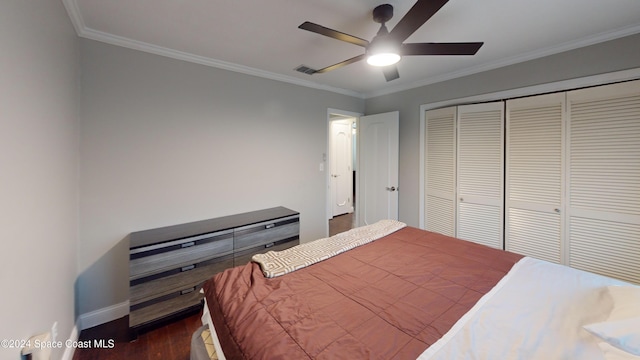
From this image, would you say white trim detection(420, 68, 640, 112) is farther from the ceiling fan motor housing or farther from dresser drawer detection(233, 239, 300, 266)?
dresser drawer detection(233, 239, 300, 266)

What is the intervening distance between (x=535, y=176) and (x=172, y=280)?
3.65 metres

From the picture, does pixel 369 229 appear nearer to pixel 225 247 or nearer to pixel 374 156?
pixel 225 247

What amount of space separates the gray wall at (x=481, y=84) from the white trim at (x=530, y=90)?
0.04 metres

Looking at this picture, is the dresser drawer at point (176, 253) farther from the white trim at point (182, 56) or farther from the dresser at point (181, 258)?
the white trim at point (182, 56)

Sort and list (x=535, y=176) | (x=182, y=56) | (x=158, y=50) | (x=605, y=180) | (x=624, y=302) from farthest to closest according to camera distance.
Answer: (x=535, y=176) < (x=182, y=56) < (x=158, y=50) < (x=605, y=180) < (x=624, y=302)

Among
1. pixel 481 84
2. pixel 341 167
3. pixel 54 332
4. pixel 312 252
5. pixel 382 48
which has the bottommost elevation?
pixel 54 332

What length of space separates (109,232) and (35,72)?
1.43 meters

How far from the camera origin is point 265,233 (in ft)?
8.55

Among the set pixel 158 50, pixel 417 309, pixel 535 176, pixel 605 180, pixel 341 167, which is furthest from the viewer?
pixel 341 167

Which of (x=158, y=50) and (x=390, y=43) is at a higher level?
(x=158, y=50)

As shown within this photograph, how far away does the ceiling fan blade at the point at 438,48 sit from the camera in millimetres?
1618

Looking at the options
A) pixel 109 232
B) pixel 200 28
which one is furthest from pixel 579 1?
pixel 109 232

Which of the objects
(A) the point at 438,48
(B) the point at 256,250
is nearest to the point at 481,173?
(A) the point at 438,48

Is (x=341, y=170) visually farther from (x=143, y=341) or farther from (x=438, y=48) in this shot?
(x=143, y=341)
